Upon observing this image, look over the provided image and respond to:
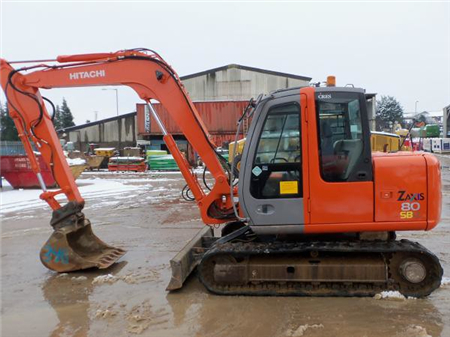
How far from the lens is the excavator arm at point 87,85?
529cm

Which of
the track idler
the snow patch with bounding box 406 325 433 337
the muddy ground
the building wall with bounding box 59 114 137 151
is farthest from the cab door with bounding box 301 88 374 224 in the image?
the building wall with bounding box 59 114 137 151

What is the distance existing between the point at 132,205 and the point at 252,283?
7615 millimetres

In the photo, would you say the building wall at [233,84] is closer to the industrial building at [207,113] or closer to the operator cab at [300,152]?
the industrial building at [207,113]

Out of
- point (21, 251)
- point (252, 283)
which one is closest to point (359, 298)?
point (252, 283)

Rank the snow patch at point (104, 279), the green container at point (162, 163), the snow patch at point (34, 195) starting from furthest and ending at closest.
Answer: the green container at point (162, 163), the snow patch at point (34, 195), the snow patch at point (104, 279)

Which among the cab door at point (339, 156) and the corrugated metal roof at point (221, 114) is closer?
the cab door at point (339, 156)

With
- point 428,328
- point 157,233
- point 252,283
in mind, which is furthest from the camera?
point 157,233

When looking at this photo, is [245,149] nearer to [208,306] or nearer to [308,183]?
[308,183]

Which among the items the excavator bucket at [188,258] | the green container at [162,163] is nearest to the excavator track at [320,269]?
the excavator bucket at [188,258]

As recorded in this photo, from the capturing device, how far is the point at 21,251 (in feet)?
22.8

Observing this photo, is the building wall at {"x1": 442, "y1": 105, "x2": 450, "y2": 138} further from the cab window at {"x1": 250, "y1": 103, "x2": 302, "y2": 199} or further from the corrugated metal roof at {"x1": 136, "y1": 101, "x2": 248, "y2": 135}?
the cab window at {"x1": 250, "y1": 103, "x2": 302, "y2": 199}

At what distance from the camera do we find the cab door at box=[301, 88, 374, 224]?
430 centimetres

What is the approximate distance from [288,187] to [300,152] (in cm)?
42

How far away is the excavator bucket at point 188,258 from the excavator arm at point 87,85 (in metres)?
0.49
